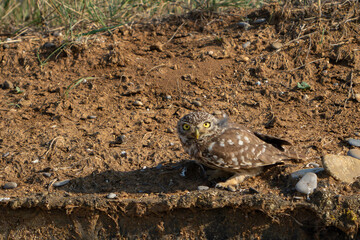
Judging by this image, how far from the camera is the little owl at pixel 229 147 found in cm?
459

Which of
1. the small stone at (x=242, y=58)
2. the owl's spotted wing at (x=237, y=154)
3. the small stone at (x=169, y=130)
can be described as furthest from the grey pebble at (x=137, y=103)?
Answer: the owl's spotted wing at (x=237, y=154)

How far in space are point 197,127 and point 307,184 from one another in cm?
135

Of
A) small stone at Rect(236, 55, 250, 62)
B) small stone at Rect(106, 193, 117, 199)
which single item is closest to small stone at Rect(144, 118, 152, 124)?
small stone at Rect(106, 193, 117, 199)

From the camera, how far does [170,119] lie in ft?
20.4

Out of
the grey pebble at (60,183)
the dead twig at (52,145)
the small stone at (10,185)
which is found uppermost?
the dead twig at (52,145)

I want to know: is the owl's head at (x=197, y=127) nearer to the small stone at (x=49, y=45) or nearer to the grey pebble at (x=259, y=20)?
the grey pebble at (x=259, y=20)

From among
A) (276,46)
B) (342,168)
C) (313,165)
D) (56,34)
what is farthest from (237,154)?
(56,34)

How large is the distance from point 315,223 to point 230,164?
1.08 metres

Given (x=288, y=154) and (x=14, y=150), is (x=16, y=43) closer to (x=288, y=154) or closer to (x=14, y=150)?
(x=14, y=150)

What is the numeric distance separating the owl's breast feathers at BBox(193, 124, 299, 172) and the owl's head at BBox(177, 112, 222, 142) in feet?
0.31

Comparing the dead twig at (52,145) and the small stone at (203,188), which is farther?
the dead twig at (52,145)

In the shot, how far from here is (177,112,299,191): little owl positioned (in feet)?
15.1

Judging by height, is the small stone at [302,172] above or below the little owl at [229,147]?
below

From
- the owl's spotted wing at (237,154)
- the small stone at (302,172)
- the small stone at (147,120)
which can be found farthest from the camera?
the small stone at (147,120)
